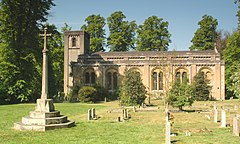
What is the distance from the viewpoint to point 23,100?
3612 cm

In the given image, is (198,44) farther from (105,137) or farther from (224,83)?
(105,137)

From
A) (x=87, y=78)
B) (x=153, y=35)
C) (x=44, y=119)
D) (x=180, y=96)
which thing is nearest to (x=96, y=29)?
(x=153, y=35)

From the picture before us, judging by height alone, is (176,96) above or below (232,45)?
below

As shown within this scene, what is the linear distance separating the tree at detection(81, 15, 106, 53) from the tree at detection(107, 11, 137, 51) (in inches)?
60.1

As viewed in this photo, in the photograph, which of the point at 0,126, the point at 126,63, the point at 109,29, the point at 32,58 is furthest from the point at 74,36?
the point at 0,126

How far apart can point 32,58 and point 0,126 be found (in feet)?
63.1

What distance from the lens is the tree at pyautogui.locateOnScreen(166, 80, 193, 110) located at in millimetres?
26547

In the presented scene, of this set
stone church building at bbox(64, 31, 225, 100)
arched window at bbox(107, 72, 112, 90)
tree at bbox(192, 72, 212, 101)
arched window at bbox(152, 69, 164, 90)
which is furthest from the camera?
arched window at bbox(107, 72, 112, 90)

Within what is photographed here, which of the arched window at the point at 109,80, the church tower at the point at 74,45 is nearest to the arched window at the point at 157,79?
the arched window at the point at 109,80

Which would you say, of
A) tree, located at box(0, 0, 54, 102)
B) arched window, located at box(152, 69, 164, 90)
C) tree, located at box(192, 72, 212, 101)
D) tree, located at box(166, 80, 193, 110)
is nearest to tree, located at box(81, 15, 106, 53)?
arched window, located at box(152, 69, 164, 90)

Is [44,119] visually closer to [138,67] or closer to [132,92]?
[132,92]

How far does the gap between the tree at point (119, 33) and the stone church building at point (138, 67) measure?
1338 cm

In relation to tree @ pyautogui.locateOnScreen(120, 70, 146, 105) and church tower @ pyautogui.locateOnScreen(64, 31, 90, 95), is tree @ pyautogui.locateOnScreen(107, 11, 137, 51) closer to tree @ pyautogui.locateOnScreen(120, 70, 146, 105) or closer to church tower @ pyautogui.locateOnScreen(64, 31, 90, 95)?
church tower @ pyautogui.locateOnScreen(64, 31, 90, 95)

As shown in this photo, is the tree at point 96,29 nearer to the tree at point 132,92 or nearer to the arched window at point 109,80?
the arched window at point 109,80
